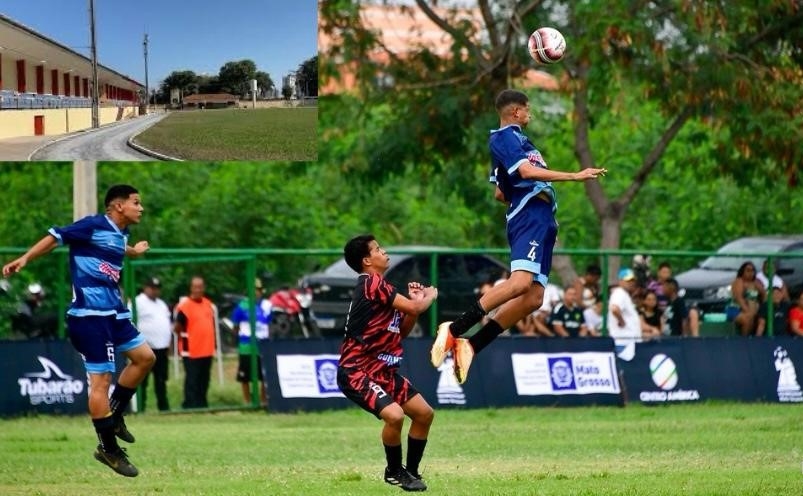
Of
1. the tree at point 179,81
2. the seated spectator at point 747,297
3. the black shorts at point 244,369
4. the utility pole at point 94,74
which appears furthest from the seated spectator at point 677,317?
the utility pole at point 94,74

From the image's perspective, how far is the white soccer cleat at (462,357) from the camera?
13187mm

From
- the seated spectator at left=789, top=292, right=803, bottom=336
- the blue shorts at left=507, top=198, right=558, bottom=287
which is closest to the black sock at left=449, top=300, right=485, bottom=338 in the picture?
the blue shorts at left=507, top=198, right=558, bottom=287

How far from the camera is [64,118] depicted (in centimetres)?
1803

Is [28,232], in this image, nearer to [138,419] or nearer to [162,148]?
[138,419]

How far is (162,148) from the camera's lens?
58.3ft

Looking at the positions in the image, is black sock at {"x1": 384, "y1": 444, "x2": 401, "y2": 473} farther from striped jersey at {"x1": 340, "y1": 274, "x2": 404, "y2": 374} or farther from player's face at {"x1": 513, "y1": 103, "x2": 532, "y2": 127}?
player's face at {"x1": 513, "y1": 103, "x2": 532, "y2": 127}

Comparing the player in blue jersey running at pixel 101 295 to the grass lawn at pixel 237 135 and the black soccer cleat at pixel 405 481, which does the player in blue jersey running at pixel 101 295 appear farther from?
the grass lawn at pixel 237 135

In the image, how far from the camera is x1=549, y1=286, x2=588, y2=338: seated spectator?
24391mm

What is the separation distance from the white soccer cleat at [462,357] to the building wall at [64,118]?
6.18m

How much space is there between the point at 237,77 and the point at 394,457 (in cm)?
668

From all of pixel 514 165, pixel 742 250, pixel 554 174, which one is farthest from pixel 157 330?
pixel 742 250

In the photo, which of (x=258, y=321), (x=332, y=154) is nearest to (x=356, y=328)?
(x=258, y=321)

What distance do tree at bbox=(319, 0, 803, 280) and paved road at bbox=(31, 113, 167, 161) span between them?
34.4ft

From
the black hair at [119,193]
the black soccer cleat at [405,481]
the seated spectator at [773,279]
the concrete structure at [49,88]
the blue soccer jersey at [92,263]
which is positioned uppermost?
the concrete structure at [49,88]
